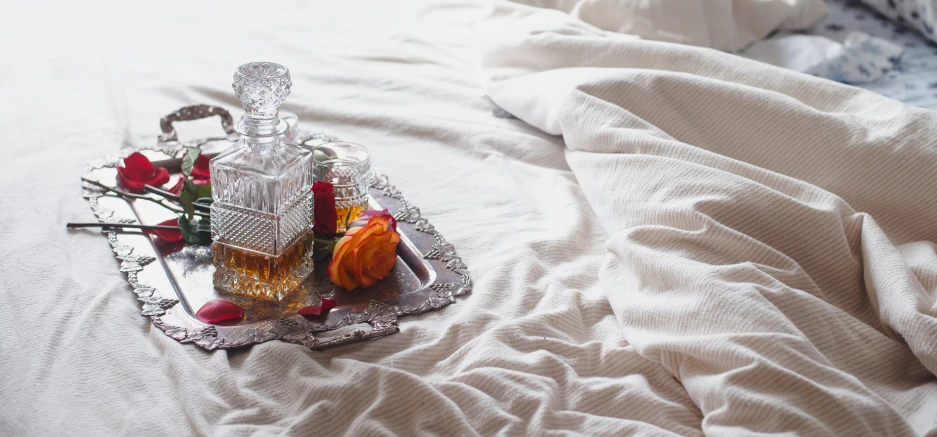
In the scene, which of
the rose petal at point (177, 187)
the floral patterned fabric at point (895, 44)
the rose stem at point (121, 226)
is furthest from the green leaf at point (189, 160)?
the floral patterned fabric at point (895, 44)

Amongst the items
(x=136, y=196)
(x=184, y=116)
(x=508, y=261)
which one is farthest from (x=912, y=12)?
(x=136, y=196)

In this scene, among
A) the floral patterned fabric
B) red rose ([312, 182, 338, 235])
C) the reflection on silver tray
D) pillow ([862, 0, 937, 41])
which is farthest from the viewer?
pillow ([862, 0, 937, 41])

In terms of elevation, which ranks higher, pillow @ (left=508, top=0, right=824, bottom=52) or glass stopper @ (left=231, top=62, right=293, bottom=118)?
glass stopper @ (left=231, top=62, right=293, bottom=118)

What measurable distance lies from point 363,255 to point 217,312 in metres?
0.17

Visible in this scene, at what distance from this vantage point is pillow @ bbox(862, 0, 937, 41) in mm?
1846

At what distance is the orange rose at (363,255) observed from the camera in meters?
1.04

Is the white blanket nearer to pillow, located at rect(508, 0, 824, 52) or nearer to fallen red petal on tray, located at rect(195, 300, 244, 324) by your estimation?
pillow, located at rect(508, 0, 824, 52)

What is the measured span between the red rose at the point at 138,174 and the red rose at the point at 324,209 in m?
0.31

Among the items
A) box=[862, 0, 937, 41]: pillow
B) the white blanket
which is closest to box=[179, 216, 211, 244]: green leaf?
the white blanket

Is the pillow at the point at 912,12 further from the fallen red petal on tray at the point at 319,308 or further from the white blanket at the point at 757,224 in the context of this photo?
the fallen red petal on tray at the point at 319,308

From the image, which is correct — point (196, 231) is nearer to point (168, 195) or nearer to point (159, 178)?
point (168, 195)

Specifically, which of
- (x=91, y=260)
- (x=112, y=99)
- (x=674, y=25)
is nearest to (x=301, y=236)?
(x=91, y=260)

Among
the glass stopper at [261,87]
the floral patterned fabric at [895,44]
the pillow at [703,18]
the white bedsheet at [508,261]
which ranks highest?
the glass stopper at [261,87]

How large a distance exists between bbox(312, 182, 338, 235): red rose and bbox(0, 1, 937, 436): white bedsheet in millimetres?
175
